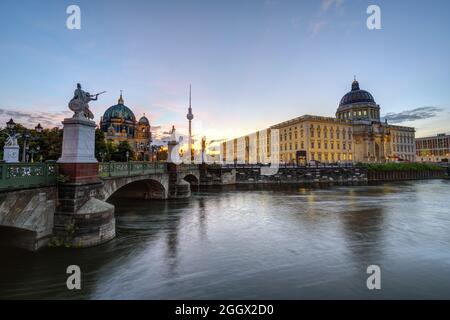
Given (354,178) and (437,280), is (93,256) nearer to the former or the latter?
(437,280)

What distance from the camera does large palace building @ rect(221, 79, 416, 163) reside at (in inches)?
3617

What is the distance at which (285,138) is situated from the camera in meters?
100

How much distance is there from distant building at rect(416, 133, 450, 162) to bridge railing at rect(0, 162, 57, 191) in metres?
167

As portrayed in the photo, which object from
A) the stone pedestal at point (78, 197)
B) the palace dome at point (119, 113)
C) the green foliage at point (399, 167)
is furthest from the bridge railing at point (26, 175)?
the palace dome at point (119, 113)

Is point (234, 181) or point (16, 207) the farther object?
point (234, 181)

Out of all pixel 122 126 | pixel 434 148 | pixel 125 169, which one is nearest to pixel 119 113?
pixel 122 126

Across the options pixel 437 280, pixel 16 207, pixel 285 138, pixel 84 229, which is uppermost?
pixel 285 138

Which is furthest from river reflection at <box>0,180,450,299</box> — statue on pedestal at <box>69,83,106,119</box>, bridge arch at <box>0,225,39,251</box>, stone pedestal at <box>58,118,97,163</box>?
statue on pedestal at <box>69,83,106,119</box>

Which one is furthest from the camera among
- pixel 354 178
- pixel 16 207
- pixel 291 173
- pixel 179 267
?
pixel 354 178

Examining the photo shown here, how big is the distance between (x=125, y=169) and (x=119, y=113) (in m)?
95.8

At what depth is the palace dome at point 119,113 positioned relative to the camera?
10450 cm

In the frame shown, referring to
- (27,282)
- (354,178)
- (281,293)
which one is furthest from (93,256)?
(354,178)

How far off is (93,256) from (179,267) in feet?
12.9

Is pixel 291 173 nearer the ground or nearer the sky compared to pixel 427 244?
nearer the sky
